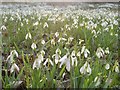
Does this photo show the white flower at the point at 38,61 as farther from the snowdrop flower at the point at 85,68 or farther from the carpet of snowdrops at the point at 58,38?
the snowdrop flower at the point at 85,68

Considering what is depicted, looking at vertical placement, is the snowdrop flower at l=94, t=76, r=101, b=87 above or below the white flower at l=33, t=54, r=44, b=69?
below

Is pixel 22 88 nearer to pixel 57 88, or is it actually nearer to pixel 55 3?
pixel 57 88

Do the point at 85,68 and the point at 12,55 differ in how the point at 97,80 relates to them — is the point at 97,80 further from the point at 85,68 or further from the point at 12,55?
the point at 12,55

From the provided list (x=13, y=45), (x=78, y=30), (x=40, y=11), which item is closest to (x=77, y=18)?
(x=78, y=30)

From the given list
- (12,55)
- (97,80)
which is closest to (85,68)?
(97,80)

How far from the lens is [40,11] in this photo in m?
0.89

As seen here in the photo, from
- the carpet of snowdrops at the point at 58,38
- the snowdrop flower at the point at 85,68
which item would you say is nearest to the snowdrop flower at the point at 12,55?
the carpet of snowdrops at the point at 58,38

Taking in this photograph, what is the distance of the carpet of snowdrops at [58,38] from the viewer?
729mm

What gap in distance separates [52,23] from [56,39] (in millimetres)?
72

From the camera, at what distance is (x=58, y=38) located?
85 centimetres

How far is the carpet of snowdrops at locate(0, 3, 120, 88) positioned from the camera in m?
0.73

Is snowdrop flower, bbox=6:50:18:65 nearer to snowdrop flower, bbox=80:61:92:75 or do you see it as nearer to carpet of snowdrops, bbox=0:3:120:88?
carpet of snowdrops, bbox=0:3:120:88

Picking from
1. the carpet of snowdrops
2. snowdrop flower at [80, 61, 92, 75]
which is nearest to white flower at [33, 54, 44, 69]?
the carpet of snowdrops

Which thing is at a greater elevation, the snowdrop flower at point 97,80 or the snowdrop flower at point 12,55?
the snowdrop flower at point 12,55
